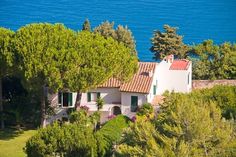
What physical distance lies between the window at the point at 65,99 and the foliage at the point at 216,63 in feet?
35.8

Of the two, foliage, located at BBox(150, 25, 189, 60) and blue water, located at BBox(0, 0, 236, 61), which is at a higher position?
blue water, located at BBox(0, 0, 236, 61)

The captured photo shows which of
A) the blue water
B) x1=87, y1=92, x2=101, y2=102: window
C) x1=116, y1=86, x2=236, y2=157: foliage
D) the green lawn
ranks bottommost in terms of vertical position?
the green lawn

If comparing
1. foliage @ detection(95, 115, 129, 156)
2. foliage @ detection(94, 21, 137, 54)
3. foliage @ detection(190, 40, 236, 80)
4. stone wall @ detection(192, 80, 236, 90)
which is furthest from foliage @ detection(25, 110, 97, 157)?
foliage @ detection(94, 21, 137, 54)

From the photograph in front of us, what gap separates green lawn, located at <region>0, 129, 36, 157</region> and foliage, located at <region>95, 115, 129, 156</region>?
448 cm

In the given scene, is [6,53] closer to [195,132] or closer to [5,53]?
[5,53]

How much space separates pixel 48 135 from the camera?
1086 inches

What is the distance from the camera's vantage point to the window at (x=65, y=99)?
38.7 metres

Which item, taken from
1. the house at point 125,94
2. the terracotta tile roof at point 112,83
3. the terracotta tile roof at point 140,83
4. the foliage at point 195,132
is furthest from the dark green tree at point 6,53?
the foliage at point 195,132

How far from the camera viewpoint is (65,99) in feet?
128

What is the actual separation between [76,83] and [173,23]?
4637 cm

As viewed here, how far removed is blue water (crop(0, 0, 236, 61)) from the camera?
255 ft

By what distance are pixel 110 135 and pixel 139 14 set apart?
53363 millimetres

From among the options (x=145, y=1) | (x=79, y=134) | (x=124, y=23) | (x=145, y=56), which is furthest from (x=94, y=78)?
(x=145, y=1)

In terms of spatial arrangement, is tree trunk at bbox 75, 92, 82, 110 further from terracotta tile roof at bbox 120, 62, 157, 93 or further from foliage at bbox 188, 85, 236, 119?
foliage at bbox 188, 85, 236, 119
